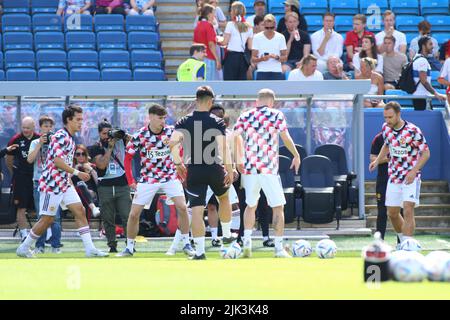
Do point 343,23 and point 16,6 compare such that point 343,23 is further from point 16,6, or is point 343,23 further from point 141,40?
point 16,6

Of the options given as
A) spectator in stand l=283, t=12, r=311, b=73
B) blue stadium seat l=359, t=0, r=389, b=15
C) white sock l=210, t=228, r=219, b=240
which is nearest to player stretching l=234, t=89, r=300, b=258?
white sock l=210, t=228, r=219, b=240

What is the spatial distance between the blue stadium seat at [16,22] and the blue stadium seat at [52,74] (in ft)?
4.96

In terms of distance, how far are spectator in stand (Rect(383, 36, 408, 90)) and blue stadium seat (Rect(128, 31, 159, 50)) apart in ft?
16.2

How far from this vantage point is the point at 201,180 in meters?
14.2

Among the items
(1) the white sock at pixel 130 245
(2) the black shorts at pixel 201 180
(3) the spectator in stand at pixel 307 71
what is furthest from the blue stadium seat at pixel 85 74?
(2) the black shorts at pixel 201 180

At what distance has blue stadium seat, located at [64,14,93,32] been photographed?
24.5 metres

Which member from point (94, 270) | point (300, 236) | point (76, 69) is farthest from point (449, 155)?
point (94, 270)

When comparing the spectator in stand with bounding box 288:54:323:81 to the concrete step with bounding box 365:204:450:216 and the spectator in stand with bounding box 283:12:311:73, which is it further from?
the concrete step with bounding box 365:204:450:216

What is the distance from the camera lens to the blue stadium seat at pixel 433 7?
26.6 metres

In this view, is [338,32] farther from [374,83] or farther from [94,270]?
[94,270]

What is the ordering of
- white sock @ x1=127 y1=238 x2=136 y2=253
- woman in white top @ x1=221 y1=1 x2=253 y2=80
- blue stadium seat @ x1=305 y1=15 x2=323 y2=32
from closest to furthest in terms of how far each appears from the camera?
white sock @ x1=127 y1=238 x2=136 y2=253, woman in white top @ x1=221 y1=1 x2=253 y2=80, blue stadium seat @ x1=305 y1=15 x2=323 y2=32

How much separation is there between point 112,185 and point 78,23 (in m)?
8.42

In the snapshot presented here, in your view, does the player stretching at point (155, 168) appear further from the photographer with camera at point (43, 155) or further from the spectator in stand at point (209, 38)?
the spectator in stand at point (209, 38)
